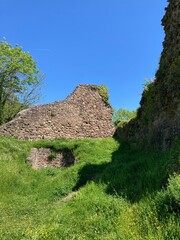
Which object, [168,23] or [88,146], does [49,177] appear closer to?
[88,146]

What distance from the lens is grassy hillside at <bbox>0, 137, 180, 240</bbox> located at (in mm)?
4715

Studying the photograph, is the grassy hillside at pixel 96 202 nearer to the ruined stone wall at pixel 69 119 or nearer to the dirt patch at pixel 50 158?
the dirt patch at pixel 50 158

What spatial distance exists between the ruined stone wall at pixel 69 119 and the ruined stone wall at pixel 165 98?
4.97 metres

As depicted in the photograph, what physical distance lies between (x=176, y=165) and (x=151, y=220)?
1.62 m

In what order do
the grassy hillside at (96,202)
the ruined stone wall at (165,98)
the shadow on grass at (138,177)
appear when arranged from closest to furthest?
the grassy hillside at (96,202)
the shadow on grass at (138,177)
the ruined stone wall at (165,98)

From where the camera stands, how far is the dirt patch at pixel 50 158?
1309 centimetres

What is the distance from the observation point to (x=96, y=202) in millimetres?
6340

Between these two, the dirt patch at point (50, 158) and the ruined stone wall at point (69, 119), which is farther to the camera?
the ruined stone wall at point (69, 119)

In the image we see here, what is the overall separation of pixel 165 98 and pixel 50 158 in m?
6.78

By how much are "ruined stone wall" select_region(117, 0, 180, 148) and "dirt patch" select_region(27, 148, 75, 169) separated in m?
3.53

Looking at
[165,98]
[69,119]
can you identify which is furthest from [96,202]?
[69,119]

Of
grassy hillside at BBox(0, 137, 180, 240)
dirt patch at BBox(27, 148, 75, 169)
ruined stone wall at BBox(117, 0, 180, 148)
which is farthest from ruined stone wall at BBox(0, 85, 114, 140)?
ruined stone wall at BBox(117, 0, 180, 148)

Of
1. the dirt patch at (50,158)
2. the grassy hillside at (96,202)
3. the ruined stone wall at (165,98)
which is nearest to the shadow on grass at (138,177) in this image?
the grassy hillside at (96,202)

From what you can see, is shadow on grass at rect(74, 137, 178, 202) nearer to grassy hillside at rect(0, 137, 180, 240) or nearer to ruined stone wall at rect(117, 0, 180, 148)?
grassy hillside at rect(0, 137, 180, 240)
